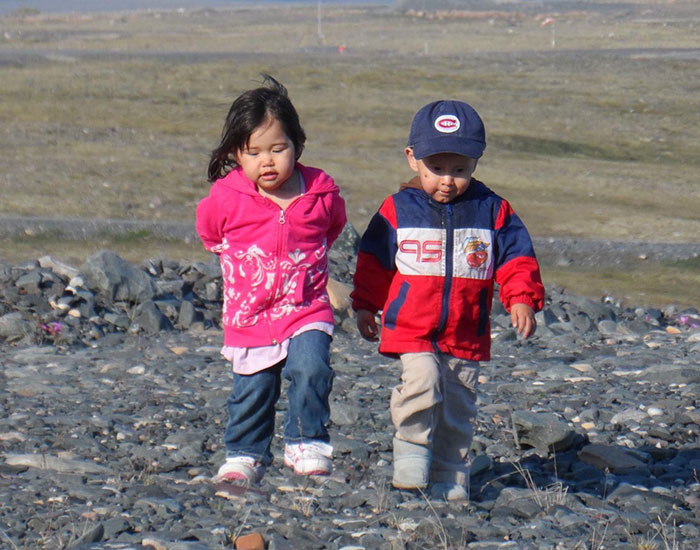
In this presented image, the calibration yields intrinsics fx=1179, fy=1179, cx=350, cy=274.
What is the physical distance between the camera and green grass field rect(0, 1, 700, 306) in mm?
14031

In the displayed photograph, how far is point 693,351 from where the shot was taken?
27.0 feet

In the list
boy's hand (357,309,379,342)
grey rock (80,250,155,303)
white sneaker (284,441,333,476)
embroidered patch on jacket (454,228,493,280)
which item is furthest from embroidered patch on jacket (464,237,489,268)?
grey rock (80,250,155,303)

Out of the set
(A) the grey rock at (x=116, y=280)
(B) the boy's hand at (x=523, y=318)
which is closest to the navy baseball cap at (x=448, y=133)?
(B) the boy's hand at (x=523, y=318)

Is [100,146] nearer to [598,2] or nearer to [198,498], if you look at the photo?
[198,498]

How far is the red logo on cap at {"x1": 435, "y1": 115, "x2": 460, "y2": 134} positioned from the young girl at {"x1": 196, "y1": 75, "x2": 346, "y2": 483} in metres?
0.52

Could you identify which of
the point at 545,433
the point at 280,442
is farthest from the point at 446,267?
the point at 280,442

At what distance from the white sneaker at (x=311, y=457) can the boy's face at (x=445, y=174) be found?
3.50 ft

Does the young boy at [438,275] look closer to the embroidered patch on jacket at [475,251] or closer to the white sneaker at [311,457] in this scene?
the embroidered patch on jacket at [475,251]

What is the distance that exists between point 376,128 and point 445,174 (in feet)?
56.6

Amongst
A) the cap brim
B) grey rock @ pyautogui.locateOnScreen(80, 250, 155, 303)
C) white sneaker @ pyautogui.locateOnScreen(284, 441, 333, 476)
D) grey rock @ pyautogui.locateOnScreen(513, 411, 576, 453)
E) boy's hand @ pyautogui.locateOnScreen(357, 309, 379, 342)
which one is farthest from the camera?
grey rock @ pyautogui.locateOnScreen(80, 250, 155, 303)

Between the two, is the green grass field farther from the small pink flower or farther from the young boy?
the young boy

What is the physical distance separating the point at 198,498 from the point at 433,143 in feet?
5.35

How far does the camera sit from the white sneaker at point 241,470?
4668mm

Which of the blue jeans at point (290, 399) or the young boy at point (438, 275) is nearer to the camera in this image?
the young boy at point (438, 275)
